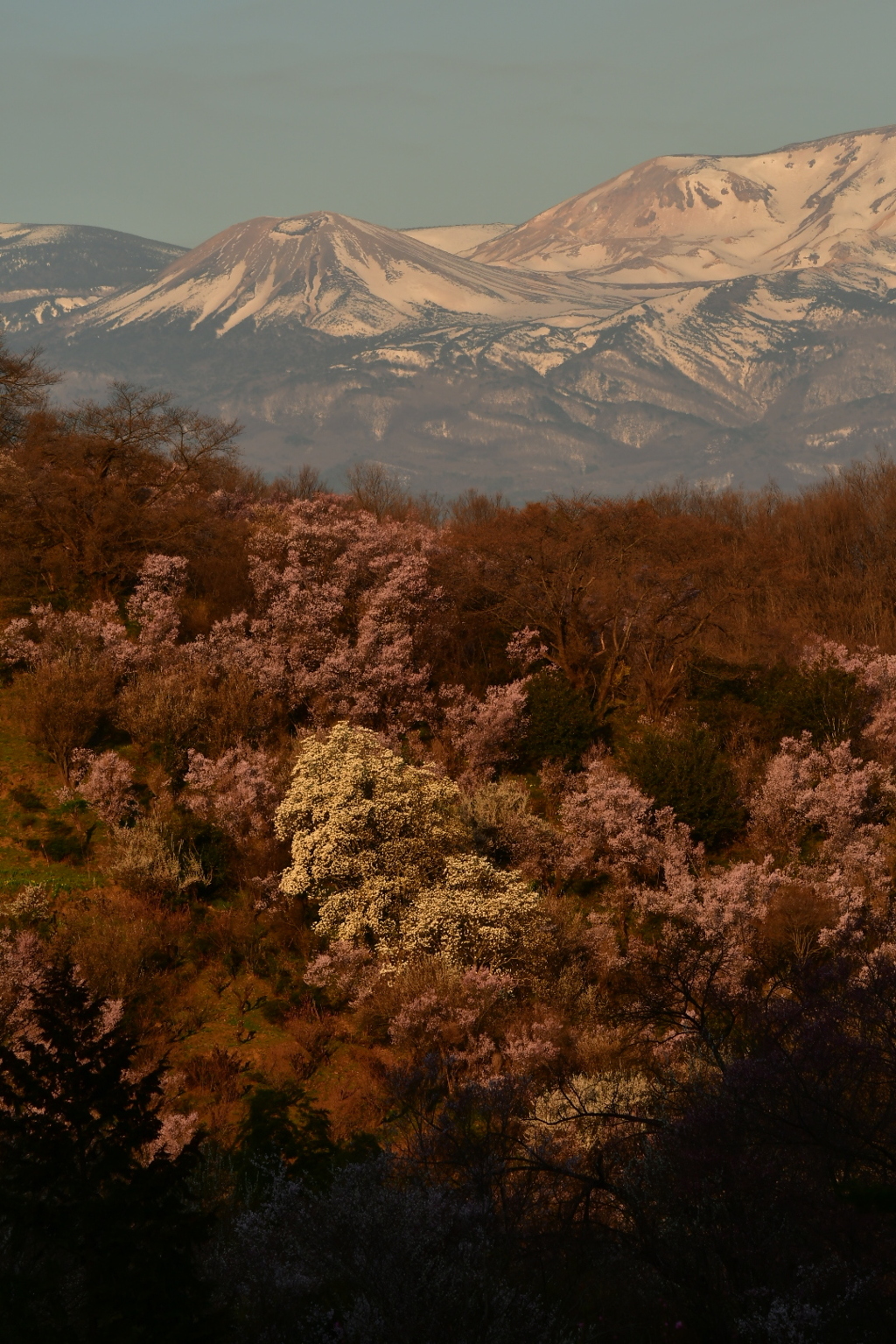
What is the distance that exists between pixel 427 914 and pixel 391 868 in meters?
1.49

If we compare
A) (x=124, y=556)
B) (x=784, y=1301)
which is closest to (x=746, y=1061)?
(x=784, y=1301)

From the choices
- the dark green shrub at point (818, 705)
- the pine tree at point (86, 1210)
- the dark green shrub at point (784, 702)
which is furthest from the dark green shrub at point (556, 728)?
the pine tree at point (86, 1210)

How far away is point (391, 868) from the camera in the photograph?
2109 cm

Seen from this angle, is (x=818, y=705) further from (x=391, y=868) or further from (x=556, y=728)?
(x=391, y=868)

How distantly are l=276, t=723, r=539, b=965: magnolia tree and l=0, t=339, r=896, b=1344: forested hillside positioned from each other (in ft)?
0.28

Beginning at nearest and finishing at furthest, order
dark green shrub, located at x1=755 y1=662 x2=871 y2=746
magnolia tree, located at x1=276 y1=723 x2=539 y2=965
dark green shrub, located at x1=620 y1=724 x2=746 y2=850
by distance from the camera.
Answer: magnolia tree, located at x1=276 y1=723 x2=539 y2=965 → dark green shrub, located at x1=620 y1=724 x2=746 y2=850 → dark green shrub, located at x1=755 y1=662 x2=871 y2=746

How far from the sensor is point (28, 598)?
107 ft

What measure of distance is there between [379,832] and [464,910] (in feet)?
7.95

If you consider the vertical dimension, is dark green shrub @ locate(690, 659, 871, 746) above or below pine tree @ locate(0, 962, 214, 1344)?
above

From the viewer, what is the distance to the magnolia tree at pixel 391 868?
19.9m

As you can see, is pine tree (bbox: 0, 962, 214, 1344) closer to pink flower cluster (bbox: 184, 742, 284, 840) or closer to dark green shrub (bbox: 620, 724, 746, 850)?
pink flower cluster (bbox: 184, 742, 284, 840)

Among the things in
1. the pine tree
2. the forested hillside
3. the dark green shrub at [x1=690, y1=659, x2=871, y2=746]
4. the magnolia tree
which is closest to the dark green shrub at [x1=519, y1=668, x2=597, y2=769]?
the forested hillside

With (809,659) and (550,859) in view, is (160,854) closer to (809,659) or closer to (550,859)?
(550,859)

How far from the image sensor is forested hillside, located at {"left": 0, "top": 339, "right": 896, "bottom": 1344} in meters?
9.61
